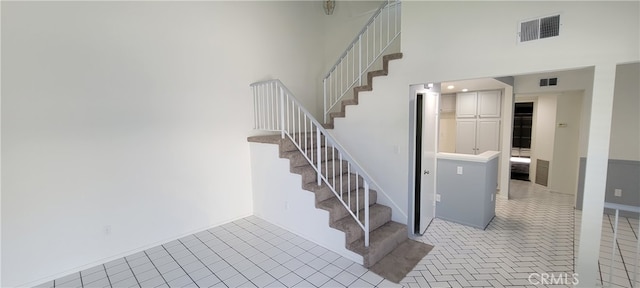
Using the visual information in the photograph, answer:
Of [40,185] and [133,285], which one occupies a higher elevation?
[40,185]

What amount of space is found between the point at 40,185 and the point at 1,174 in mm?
291

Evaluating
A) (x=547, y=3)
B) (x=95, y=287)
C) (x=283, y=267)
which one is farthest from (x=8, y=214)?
(x=547, y=3)

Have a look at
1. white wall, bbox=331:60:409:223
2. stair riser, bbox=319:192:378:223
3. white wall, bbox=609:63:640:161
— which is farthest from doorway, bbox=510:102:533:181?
stair riser, bbox=319:192:378:223

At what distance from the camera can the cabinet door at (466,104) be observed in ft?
A: 19.5

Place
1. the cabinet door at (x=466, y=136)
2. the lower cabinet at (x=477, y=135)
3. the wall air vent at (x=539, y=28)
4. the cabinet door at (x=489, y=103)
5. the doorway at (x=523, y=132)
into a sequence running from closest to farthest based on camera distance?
1. the wall air vent at (x=539, y=28)
2. the cabinet door at (x=489, y=103)
3. the lower cabinet at (x=477, y=135)
4. the cabinet door at (x=466, y=136)
5. the doorway at (x=523, y=132)

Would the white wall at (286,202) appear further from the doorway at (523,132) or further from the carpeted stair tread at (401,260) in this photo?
the doorway at (523,132)

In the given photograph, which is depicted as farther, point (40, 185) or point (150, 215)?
point (150, 215)

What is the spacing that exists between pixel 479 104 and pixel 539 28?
3662mm

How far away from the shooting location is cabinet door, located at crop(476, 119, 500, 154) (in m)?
5.68

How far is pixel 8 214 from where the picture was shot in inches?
102

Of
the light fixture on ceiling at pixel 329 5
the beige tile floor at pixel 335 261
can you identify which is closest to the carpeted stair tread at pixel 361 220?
the beige tile floor at pixel 335 261

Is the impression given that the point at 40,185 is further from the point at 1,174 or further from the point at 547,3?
the point at 547,3

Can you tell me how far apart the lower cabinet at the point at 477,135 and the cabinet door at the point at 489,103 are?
13 cm

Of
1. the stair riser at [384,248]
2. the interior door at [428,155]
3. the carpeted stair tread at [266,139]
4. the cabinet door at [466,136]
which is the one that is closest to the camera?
the stair riser at [384,248]
